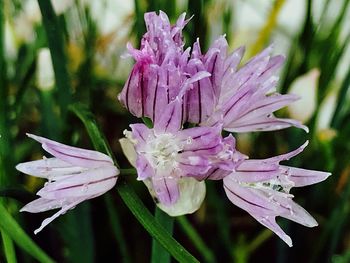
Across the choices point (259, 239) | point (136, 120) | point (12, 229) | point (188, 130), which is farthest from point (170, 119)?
point (259, 239)

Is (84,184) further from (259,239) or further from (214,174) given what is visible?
(259,239)

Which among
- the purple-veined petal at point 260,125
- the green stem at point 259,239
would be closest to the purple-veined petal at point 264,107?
the purple-veined petal at point 260,125

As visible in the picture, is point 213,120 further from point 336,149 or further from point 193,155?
point 336,149

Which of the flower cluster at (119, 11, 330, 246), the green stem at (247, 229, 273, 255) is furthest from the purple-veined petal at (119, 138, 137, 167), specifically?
the green stem at (247, 229, 273, 255)

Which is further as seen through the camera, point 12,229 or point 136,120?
point 136,120

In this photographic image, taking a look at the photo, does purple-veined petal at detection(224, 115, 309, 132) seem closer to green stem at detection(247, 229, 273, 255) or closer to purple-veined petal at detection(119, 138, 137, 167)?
purple-veined petal at detection(119, 138, 137, 167)

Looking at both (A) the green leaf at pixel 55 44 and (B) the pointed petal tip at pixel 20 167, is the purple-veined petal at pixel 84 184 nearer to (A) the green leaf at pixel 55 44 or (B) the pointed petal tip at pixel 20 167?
(B) the pointed petal tip at pixel 20 167

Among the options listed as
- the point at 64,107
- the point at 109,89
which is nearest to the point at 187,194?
the point at 64,107
